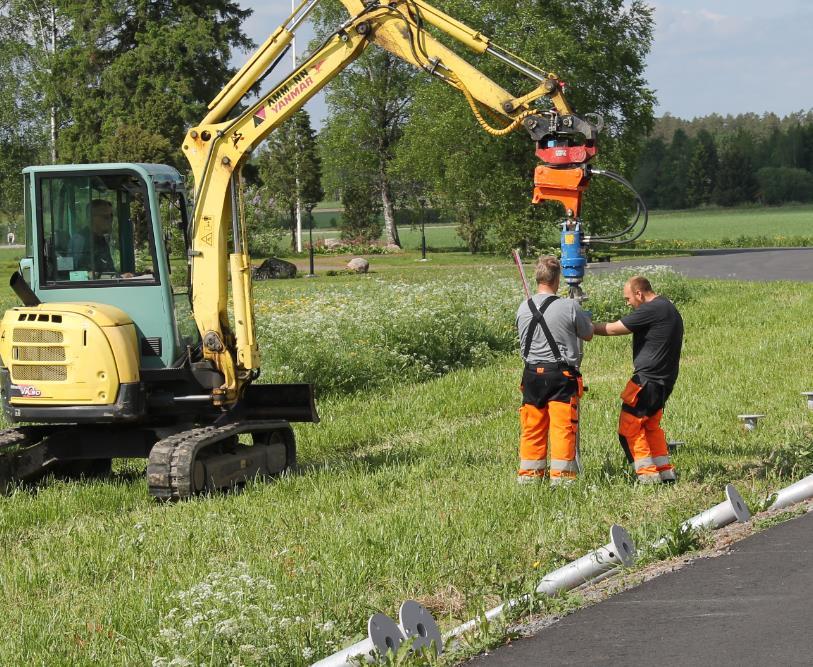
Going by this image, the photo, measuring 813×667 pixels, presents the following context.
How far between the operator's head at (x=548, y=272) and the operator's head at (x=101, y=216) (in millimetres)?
3787

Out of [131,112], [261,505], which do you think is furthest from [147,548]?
[131,112]

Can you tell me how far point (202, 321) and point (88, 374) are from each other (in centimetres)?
116

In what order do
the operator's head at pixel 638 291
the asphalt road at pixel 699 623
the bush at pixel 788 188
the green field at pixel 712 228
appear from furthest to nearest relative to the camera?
the bush at pixel 788 188
the green field at pixel 712 228
the operator's head at pixel 638 291
the asphalt road at pixel 699 623

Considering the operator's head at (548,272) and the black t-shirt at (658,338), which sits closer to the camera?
the operator's head at (548,272)

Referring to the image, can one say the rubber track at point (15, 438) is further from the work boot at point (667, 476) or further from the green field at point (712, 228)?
the green field at point (712, 228)

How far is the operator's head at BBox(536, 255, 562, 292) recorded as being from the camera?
381 inches

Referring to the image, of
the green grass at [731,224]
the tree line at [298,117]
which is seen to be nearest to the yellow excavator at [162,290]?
the tree line at [298,117]

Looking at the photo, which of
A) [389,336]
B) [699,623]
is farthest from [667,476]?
[389,336]

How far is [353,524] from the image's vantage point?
8461mm

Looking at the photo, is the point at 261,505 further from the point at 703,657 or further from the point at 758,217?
the point at 758,217

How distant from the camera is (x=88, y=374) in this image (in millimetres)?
10234

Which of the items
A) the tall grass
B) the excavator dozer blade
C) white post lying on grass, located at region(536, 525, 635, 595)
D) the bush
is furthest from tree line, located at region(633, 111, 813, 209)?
white post lying on grass, located at region(536, 525, 635, 595)

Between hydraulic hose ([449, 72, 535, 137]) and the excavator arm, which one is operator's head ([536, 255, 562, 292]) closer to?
hydraulic hose ([449, 72, 535, 137])

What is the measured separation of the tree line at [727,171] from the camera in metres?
134
